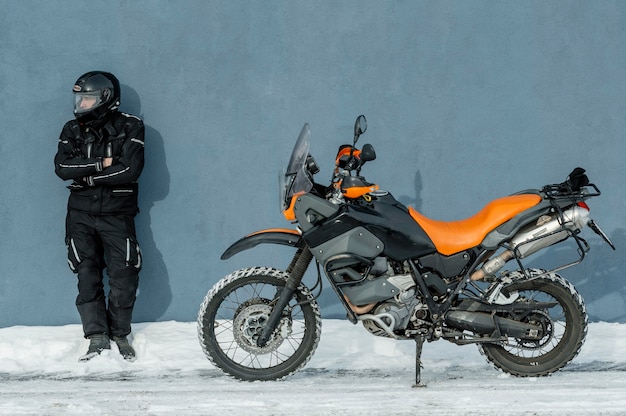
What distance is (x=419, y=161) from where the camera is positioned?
798cm

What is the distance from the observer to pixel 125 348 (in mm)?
7473

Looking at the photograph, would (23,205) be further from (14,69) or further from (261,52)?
(261,52)

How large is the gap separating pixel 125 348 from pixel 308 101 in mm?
2303

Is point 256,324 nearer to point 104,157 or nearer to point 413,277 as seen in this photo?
point 413,277

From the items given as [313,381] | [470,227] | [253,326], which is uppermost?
[470,227]

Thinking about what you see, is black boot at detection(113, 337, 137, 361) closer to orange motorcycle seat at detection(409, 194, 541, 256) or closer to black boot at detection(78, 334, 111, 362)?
black boot at detection(78, 334, 111, 362)

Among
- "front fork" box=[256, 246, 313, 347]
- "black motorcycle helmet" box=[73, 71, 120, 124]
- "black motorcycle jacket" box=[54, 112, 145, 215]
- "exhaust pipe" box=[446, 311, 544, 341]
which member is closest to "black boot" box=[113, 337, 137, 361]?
"black motorcycle jacket" box=[54, 112, 145, 215]

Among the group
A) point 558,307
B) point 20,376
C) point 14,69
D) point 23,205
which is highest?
point 14,69

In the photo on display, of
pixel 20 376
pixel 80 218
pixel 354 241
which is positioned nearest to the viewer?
pixel 354 241

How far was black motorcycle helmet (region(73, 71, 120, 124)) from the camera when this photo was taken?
293 inches

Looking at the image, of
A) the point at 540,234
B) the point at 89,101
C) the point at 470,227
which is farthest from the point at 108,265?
the point at 540,234

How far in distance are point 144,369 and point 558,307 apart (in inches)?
111

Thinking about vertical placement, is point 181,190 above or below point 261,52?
below

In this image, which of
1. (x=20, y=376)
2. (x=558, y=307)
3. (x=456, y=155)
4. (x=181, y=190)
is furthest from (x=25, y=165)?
(x=558, y=307)
